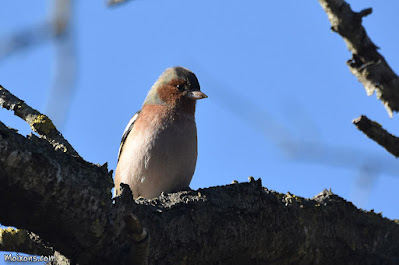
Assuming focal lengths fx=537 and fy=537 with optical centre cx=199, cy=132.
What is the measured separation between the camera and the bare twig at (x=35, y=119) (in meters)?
4.82

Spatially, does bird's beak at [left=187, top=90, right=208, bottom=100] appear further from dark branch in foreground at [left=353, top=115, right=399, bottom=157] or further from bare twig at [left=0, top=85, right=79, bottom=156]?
dark branch in foreground at [left=353, top=115, right=399, bottom=157]

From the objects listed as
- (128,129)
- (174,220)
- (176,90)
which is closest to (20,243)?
(174,220)

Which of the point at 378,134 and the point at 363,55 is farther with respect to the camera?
the point at 378,134

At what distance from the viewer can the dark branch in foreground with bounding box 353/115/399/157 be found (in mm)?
3566

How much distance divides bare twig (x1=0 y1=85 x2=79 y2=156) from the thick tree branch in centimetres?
267

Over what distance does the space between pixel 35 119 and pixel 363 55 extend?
10.1 ft

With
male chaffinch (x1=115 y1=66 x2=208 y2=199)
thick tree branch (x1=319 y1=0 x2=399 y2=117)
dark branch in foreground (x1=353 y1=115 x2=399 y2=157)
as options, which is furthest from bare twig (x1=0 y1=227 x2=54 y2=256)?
thick tree branch (x1=319 y1=0 x2=399 y2=117)

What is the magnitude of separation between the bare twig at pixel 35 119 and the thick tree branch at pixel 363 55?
8.75ft

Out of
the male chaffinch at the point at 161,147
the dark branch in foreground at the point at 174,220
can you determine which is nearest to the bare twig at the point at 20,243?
the dark branch in foreground at the point at 174,220

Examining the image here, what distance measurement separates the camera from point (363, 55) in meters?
3.15

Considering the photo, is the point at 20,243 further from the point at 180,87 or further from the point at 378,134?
the point at 180,87

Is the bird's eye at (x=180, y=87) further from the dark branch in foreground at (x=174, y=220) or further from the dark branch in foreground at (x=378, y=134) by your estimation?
the dark branch in foreground at (x=378, y=134)

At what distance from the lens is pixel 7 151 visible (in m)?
2.85

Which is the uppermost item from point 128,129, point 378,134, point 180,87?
point 180,87
